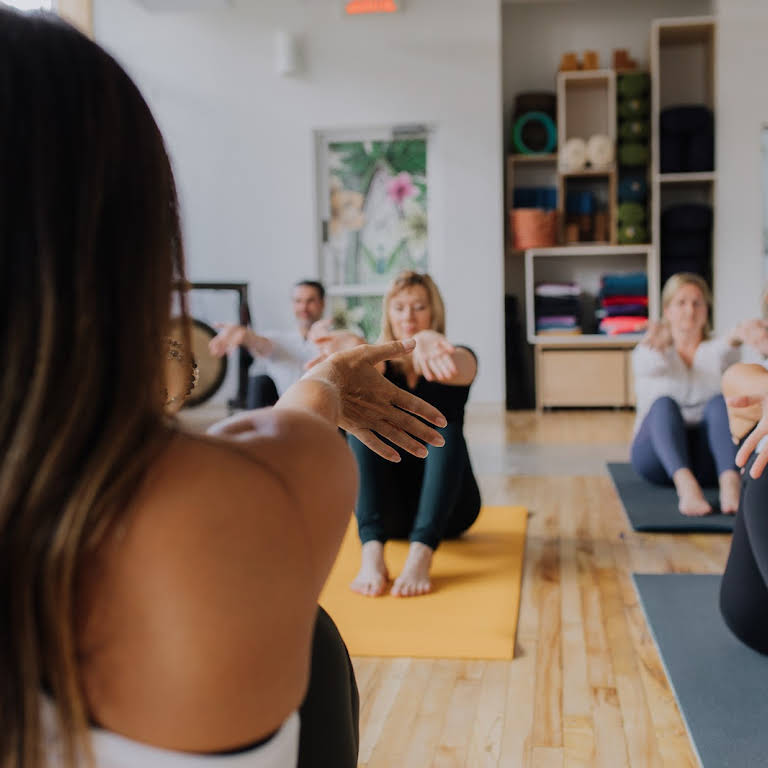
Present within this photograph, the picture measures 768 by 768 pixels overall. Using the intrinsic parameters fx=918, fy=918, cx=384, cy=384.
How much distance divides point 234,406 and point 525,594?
3486 mm

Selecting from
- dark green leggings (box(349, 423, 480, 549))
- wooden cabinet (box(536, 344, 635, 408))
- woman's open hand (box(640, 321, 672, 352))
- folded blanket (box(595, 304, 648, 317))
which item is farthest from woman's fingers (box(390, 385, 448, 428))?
folded blanket (box(595, 304, 648, 317))

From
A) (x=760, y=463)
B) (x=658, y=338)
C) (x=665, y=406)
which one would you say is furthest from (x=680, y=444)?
(x=760, y=463)

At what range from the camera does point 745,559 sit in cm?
175

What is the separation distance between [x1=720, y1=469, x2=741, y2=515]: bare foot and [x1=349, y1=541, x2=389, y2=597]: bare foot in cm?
122

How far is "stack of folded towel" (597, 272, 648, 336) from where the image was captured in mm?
5953

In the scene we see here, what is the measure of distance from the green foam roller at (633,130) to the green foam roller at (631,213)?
0.47 m

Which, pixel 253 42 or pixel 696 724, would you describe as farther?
pixel 253 42

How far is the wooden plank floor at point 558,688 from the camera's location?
1.47m

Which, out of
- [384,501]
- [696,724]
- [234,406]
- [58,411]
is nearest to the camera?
[58,411]

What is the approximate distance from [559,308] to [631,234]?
658 mm

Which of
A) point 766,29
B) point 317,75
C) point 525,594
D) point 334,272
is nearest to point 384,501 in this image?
point 525,594

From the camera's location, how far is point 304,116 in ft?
20.0

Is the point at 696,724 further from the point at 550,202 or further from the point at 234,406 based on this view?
the point at 550,202

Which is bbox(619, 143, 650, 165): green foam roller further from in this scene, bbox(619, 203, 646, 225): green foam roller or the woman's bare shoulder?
the woman's bare shoulder
